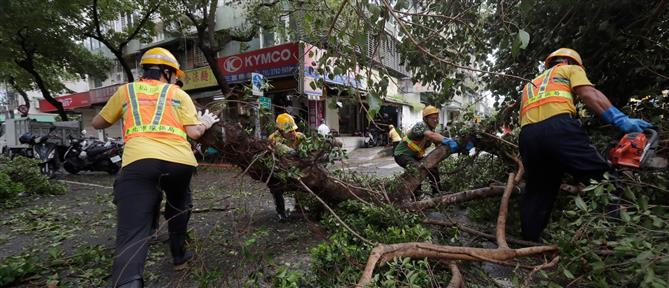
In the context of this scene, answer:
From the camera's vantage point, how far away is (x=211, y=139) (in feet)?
8.73

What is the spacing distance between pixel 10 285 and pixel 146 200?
1.35 m

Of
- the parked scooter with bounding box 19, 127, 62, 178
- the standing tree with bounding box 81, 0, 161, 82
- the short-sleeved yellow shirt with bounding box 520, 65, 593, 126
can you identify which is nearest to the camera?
the short-sleeved yellow shirt with bounding box 520, 65, 593, 126

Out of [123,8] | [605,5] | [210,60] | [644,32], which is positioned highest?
[123,8]

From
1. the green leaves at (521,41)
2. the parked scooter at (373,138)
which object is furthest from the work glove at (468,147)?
the parked scooter at (373,138)

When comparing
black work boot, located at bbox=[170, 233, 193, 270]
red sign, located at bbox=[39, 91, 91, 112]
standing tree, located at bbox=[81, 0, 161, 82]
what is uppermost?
standing tree, located at bbox=[81, 0, 161, 82]

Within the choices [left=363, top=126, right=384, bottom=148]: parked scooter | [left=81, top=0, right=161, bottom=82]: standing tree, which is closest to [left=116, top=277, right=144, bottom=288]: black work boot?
[left=81, top=0, right=161, bottom=82]: standing tree

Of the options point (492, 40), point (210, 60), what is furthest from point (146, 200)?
point (210, 60)

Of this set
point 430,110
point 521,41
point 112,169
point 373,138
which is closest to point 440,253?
point 521,41

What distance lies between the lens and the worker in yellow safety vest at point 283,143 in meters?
2.93

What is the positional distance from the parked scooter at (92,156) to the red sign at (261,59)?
480cm

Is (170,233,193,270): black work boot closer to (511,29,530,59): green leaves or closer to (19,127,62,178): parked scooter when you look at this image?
(511,29,530,59): green leaves

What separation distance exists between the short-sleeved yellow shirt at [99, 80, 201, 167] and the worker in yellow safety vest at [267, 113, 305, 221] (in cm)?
74

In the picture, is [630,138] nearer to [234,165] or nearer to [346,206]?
[346,206]

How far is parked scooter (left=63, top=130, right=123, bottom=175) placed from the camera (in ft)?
26.1
